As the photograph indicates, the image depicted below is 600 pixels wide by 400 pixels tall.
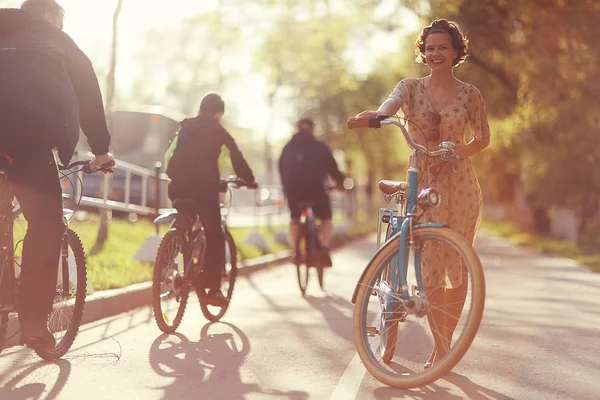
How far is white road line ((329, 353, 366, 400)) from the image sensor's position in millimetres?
4957

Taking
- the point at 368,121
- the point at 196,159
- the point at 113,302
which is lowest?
the point at 113,302

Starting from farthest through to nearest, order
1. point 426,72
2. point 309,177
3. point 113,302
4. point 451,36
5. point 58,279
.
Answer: point 426,72 < point 309,177 < point 113,302 < point 58,279 < point 451,36

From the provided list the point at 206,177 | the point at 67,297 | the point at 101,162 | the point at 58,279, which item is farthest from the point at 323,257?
the point at 101,162

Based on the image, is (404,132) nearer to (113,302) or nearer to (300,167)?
(113,302)

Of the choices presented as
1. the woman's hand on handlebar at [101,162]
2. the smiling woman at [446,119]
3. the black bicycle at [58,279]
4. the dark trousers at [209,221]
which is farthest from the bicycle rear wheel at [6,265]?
the dark trousers at [209,221]

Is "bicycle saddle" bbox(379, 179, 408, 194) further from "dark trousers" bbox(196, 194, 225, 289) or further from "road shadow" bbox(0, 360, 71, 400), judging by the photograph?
"dark trousers" bbox(196, 194, 225, 289)

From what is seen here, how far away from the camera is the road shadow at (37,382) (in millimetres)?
4801

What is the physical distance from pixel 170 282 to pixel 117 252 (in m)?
5.72

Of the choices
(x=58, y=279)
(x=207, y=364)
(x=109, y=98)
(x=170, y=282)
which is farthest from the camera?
(x=109, y=98)

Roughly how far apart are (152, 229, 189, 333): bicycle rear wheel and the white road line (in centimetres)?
167

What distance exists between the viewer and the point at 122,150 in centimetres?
2302

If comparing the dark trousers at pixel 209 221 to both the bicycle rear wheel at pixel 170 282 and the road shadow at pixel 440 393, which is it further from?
the road shadow at pixel 440 393

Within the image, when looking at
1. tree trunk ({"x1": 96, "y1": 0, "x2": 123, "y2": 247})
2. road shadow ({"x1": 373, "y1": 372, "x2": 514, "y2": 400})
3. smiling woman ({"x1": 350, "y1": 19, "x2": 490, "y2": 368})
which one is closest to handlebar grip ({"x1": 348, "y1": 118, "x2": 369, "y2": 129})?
smiling woman ({"x1": 350, "y1": 19, "x2": 490, "y2": 368})

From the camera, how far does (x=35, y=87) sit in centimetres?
517
